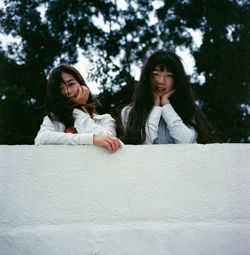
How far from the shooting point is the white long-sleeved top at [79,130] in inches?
78.7

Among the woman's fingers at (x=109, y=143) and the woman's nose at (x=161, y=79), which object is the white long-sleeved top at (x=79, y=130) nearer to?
A: the woman's fingers at (x=109, y=143)

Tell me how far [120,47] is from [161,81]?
2.91 metres

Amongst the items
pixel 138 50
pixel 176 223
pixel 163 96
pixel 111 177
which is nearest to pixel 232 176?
pixel 176 223

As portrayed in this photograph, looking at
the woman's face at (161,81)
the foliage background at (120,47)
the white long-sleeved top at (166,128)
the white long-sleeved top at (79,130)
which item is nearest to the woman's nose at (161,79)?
the woman's face at (161,81)

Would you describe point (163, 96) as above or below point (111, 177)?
above

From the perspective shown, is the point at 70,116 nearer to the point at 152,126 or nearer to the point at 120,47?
the point at 152,126

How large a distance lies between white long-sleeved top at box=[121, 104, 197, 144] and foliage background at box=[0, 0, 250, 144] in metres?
2.35

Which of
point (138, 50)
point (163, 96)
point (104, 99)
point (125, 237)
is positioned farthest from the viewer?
point (138, 50)

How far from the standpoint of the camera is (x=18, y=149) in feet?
6.24

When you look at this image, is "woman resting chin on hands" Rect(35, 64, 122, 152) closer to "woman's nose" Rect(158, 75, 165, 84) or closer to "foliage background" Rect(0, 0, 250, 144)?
"woman's nose" Rect(158, 75, 165, 84)

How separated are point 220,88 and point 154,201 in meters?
3.30

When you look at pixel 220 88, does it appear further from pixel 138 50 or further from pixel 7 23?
pixel 7 23

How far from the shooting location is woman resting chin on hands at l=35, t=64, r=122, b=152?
2.05 m

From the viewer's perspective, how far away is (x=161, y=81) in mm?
2447
